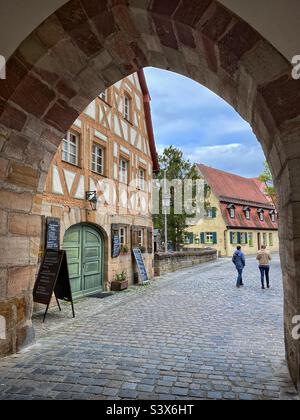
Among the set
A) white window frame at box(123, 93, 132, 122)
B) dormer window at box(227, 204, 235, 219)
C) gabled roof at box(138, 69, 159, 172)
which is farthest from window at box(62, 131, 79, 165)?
dormer window at box(227, 204, 235, 219)

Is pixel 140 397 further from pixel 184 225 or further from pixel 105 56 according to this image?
pixel 184 225

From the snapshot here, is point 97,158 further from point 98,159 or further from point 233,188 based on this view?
point 233,188

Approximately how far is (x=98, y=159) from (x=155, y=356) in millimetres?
7173

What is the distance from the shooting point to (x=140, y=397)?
274 cm

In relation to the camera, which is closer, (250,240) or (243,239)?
(243,239)

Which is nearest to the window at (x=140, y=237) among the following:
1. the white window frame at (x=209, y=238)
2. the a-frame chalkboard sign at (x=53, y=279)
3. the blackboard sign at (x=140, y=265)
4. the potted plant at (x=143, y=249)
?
the potted plant at (x=143, y=249)

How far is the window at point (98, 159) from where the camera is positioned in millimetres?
9719

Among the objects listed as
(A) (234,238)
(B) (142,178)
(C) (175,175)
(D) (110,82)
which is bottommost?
(A) (234,238)

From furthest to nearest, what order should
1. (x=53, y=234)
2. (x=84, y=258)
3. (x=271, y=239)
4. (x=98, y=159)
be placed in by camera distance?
(x=271, y=239), (x=98, y=159), (x=84, y=258), (x=53, y=234)

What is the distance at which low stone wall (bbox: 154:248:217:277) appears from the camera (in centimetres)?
1412

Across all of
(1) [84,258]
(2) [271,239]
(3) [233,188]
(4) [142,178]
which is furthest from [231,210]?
(1) [84,258]

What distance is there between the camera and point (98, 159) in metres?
10.1

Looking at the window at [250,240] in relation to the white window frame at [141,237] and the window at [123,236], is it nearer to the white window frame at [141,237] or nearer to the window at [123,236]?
the white window frame at [141,237]
